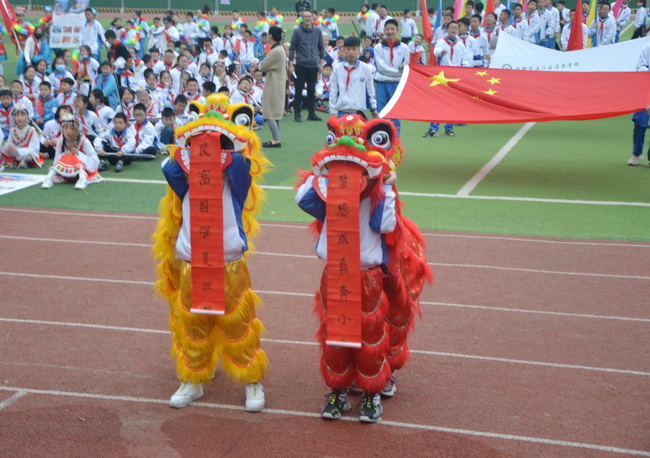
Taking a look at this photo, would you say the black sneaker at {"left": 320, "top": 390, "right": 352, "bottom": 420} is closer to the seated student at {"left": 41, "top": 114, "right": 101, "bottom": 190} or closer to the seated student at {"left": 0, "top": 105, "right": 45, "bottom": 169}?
the seated student at {"left": 41, "top": 114, "right": 101, "bottom": 190}

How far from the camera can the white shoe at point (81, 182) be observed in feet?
37.7

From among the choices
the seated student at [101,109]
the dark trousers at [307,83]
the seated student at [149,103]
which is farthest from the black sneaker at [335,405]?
the dark trousers at [307,83]

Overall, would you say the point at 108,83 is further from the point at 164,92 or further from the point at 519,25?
the point at 519,25

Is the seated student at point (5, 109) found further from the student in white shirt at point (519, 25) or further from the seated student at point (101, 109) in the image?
the student in white shirt at point (519, 25)

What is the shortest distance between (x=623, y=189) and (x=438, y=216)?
10.4 ft

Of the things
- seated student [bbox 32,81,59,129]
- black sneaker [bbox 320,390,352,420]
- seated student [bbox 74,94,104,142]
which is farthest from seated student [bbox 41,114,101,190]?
black sneaker [bbox 320,390,352,420]

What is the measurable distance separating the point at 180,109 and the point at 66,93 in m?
2.65

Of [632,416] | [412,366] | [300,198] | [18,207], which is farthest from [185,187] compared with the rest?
[18,207]

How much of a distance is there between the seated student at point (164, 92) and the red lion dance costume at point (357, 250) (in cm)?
1116

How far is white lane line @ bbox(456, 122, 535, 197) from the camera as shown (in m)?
11.5

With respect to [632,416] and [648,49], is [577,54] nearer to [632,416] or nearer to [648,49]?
[648,49]

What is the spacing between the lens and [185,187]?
5.05 m

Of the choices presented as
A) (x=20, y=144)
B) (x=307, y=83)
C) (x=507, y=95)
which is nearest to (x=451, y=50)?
(x=307, y=83)

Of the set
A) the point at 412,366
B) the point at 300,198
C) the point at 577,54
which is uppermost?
the point at 577,54
